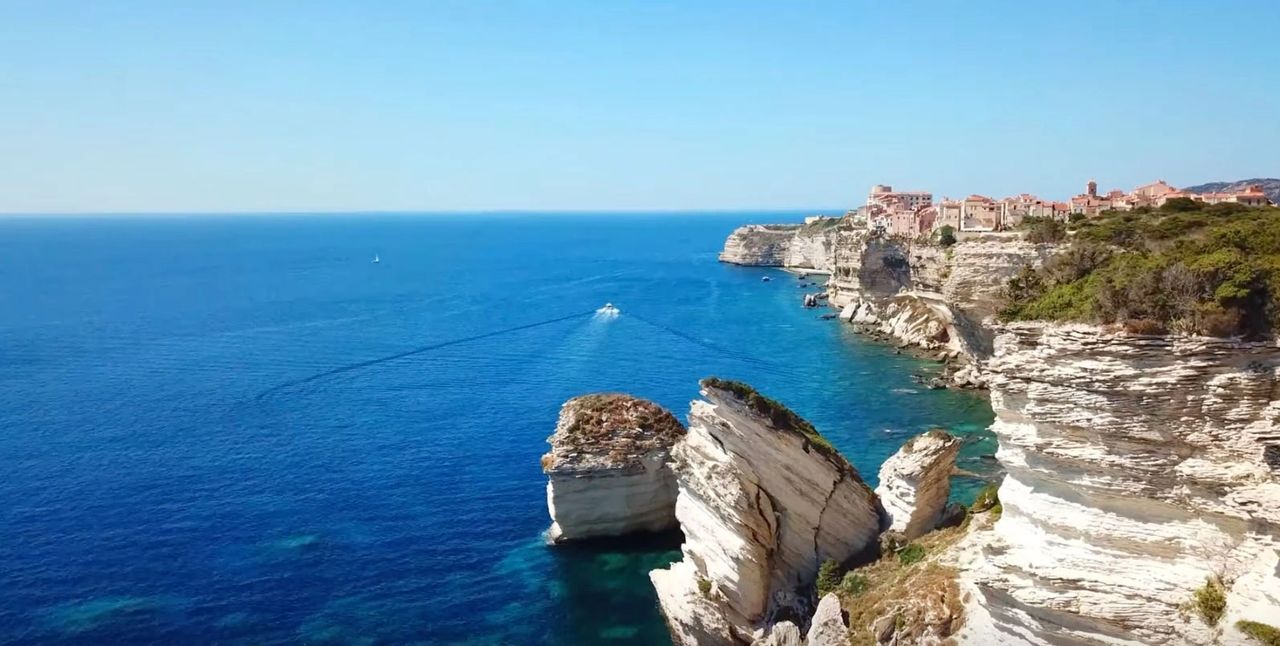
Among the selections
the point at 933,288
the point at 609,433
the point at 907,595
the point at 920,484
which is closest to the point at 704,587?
the point at 907,595

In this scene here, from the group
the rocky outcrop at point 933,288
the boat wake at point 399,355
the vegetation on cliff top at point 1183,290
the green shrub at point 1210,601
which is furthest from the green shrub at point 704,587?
the boat wake at point 399,355

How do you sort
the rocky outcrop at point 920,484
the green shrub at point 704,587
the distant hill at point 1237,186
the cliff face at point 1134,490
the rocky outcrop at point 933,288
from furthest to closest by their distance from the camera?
the distant hill at point 1237,186 → the rocky outcrop at point 933,288 → the green shrub at point 704,587 → the rocky outcrop at point 920,484 → the cliff face at point 1134,490

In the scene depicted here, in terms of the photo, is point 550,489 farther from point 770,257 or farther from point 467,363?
point 770,257

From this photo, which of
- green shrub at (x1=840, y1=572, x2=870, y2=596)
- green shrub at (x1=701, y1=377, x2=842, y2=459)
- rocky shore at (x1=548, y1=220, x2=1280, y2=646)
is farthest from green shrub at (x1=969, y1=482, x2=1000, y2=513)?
green shrub at (x1=701, y1=377, x2=842, y2=459)

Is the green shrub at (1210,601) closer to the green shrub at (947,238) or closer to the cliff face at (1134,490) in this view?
the cliff face at (1134,490)

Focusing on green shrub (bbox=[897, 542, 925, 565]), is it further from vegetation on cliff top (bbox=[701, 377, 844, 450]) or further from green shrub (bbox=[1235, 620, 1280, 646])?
green shrub (bbox=[1235, 620, 1280, 646])
